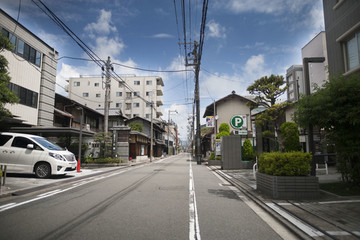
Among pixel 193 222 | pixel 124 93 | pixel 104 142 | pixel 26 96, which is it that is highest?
pixel 124 93

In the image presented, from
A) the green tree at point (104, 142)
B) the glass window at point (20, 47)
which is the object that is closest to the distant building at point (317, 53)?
the green tree at point (104, 142)

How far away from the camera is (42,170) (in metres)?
10.9

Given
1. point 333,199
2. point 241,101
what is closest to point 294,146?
point 333,199

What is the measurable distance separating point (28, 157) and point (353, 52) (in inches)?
623

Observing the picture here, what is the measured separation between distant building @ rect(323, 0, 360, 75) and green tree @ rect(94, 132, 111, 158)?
1794 cm

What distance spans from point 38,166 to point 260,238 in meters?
10.7

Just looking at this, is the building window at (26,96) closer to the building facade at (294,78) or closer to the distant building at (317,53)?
the distant building at (317,53)

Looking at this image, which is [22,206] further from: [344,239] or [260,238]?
[344,239]

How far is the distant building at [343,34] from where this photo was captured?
33.7 feet

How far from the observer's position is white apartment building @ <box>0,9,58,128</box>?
1775 centimetres

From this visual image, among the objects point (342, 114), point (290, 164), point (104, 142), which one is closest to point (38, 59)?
point (104, 142)

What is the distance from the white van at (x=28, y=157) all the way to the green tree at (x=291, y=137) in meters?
13.0

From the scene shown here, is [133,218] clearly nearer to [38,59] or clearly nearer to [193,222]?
[193,222]

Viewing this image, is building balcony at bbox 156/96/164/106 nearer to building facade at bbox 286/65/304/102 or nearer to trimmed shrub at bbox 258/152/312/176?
building facade at bbox 286/65/304/102
